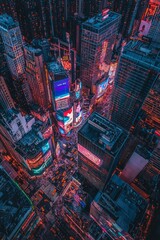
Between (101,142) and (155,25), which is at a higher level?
(155,25)

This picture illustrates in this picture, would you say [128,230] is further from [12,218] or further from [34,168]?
[34,168]

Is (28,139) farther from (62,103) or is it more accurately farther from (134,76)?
(134,76)

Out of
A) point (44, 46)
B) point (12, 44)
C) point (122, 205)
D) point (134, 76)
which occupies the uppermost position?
point (134, 76)

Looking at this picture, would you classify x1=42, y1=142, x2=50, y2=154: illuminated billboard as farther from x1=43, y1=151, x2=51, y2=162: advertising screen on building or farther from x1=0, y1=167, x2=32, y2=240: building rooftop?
x1=0, y1=167, x2=32, y2=240: building rooftop

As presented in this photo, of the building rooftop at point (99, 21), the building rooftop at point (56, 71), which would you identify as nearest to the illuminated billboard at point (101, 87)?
the building rooftop at point (56, 71)

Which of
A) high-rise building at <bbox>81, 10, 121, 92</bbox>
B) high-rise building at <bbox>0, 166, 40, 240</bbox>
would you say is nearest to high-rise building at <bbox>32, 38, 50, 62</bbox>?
high-rise building at <bbox>81, 10, 121, 92</bbox>

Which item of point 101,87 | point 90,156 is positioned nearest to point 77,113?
point 101,87

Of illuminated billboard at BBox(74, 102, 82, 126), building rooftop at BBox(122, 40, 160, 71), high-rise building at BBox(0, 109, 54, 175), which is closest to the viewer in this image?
building rooftop at BBox(122, 40, 160, 71)
